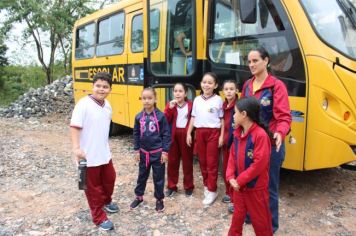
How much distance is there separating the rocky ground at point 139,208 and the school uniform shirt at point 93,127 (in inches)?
29.8

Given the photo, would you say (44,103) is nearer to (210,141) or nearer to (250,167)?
(210,141)

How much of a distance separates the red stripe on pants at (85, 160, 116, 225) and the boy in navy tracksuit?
40 cm

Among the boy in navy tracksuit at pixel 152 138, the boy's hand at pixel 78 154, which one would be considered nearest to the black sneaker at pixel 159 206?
the boy in navy tracksuit at pixel 152 138

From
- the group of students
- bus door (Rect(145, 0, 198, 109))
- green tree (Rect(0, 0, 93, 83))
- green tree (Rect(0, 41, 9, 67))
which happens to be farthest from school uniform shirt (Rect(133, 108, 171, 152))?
green tree (Rect(0, 41, 9, 67))

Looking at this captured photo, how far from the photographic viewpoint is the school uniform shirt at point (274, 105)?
10.5 feet

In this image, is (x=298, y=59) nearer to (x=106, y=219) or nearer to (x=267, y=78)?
(x=267, y=78)

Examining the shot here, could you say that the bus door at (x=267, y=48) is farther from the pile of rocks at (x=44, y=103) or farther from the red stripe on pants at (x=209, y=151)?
the pile of rocks at (x=44, y=103)

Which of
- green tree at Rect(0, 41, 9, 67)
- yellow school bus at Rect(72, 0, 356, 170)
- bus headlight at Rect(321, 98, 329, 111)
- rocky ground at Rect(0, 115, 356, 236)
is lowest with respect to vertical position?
rocky ground at Rect(0, 115, 356, 236)

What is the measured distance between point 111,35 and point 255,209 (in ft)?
18.4

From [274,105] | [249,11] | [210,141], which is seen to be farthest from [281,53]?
[210,141]

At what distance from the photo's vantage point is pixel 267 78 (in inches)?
131

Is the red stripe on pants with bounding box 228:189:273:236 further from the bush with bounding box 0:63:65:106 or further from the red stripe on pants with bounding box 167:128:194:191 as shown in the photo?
the bush with bounding box 0:63:65:106

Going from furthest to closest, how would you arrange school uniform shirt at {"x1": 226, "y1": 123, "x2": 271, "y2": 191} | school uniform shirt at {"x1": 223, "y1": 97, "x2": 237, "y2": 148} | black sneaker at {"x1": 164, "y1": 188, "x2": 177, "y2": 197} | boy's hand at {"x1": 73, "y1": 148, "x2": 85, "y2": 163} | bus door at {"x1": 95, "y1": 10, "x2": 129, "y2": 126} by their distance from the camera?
bus door at {"x1": 95, "y1": 10, "x2": 129, "y2": 126} < black sneaker at {"x1": 164, "y1": 188, "x2": 177, "y2": 197} < school uniform shirt at {"x1": 223, "y1": 97, "x2": 237, "y2": 148} < boy's hand at {"x1": 73, "y1": 148, "x2": 85, "y2": 163} < school uniform shirt at {"x1": 226, "y1": 123, "x2": 271, "y2": 191}

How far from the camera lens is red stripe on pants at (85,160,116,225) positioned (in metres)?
3.71
